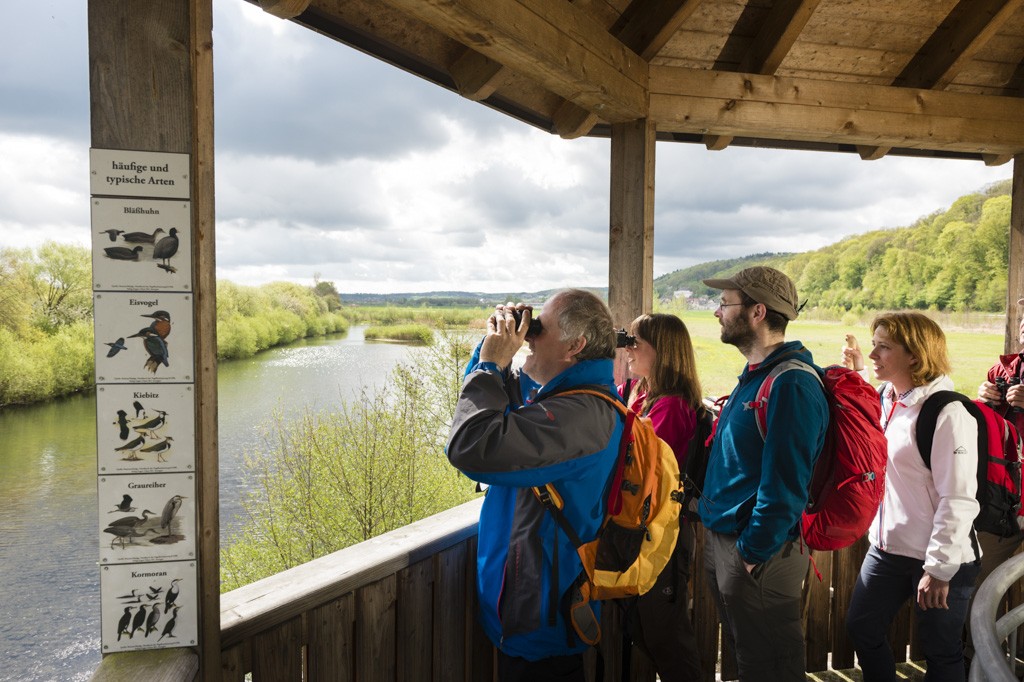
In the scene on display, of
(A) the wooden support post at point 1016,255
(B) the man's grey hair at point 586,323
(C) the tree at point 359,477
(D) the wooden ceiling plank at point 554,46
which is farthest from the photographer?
(C) the tree at point 359,477

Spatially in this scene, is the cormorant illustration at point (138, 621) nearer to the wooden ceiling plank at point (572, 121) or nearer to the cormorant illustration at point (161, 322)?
the cormorant illustration at point (161, 322)

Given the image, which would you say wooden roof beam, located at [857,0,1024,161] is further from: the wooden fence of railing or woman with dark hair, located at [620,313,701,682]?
the wooden fence of railing

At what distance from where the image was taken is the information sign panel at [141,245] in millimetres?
1153

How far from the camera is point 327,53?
136 feet

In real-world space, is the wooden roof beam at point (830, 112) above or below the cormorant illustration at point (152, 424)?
above

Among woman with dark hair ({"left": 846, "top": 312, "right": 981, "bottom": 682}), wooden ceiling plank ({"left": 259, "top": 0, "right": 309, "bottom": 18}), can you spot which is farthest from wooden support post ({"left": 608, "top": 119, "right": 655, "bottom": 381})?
wooden ceiling plank ({"left": 259, "top": 0, "right": 309, "bottom": 18})

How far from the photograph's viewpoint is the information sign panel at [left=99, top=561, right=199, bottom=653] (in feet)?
3.99

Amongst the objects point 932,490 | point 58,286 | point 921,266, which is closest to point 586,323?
point 932,490

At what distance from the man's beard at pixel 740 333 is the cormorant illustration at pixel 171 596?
1.42 meters

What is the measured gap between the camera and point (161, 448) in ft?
3.97

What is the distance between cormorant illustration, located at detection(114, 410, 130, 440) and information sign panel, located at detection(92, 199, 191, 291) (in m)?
0.22

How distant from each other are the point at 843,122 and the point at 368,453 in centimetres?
1622

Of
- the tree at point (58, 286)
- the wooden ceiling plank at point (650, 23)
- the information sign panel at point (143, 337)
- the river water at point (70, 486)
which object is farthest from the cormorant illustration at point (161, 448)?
the tree at point (58, 286)

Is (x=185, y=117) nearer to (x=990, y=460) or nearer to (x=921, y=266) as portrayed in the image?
(x=990, y=460)
